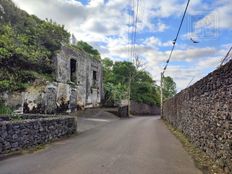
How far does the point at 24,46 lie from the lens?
74.0ft

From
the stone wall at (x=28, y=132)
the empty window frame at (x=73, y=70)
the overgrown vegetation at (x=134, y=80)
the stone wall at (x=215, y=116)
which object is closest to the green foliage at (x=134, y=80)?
the overgrown vegetation at (x=134, y=80)

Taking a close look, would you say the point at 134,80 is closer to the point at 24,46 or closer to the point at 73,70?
the point at 73,70

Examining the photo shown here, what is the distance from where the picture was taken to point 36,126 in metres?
11.6

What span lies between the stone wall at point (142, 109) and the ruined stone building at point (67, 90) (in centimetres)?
947

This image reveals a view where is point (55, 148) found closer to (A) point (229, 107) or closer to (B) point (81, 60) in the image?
(A) point (229, 107)

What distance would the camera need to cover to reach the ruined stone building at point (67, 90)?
2208 centimetres

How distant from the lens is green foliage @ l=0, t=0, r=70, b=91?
20.2 meters

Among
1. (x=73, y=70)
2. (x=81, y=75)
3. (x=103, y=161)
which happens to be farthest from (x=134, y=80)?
(x=103, y=161)

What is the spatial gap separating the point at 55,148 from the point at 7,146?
5.91 ft

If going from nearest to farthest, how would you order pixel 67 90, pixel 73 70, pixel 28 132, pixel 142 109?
pixel 28 132
pixel 67 90
pixel 73 70
pixel 142 109

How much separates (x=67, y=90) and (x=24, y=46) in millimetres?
6708

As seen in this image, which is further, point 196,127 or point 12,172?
point 196,127

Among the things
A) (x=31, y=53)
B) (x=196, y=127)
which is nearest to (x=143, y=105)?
(x=31, y=53)

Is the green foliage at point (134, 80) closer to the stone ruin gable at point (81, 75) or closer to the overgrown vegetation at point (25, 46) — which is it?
the stone ruin gable at point (81, 75)
